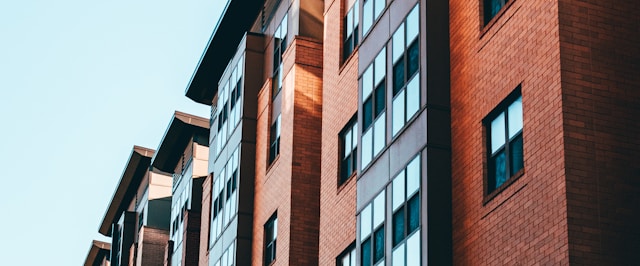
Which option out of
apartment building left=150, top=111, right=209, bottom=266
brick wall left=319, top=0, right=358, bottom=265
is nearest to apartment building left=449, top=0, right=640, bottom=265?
brick wall left=319, top=0, right=358, bottom=265

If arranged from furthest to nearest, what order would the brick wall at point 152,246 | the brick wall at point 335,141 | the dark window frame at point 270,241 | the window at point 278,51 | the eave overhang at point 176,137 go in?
the brick wall at point 152,246
the eave overhang at point 176,137
the window at point 278,51
the dark window frame at point 270,241
the brick wall at point 335,141

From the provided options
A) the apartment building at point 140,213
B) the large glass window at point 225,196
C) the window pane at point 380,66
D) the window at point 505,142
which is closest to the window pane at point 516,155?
the window at point 505,142

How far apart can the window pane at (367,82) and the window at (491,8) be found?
4.99 metres

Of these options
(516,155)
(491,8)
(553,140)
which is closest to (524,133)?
(516,155)

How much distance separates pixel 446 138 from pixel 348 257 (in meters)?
6.44

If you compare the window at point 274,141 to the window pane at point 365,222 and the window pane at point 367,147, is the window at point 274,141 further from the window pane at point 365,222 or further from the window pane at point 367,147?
the window pane at point 365,222

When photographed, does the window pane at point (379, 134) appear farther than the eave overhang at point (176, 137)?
No

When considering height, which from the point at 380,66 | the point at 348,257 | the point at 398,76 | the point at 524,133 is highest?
the point at 380,66

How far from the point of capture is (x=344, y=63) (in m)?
33.8

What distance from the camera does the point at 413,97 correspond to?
88.1 feet

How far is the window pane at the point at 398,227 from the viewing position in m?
26.6

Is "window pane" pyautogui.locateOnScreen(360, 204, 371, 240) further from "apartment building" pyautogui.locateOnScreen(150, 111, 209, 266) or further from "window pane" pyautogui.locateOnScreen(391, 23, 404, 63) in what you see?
"apartment building" pyautogui.locateOnScreen(150, 111, 209, 266)

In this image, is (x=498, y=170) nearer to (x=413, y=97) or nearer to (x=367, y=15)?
(x=413, y=97)

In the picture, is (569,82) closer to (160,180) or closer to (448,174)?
(448,174)
